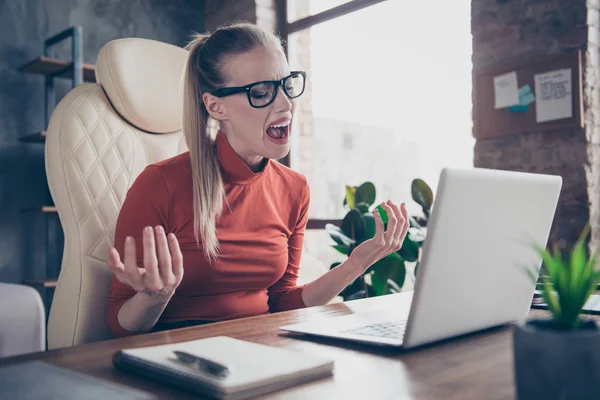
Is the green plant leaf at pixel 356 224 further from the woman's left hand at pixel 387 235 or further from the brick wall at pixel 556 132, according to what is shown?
the woman's left hand at pixel 387 235

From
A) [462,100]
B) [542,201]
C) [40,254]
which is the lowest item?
[40,254]

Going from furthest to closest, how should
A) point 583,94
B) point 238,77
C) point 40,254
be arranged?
point 40,254, point 583,94, point 238,77

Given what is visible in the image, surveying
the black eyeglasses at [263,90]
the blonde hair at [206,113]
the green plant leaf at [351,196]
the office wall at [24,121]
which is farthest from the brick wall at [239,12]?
the black eyeglasses at [263,90]

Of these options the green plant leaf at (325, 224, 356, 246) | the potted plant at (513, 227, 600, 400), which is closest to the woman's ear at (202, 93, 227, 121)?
the potted plant at (513, 227, 600, 400)

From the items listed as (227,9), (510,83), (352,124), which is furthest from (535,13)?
(227,9)

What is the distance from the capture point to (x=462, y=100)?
284 cm

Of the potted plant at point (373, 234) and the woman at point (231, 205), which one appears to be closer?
the woman at point (231, 205)

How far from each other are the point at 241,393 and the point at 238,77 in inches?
36.0

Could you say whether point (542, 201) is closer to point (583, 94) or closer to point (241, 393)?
point (241, 393)

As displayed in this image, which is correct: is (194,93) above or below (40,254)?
above

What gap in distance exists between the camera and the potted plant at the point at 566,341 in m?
0.43

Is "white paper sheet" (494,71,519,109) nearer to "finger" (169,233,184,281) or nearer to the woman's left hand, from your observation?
the woman's left hand

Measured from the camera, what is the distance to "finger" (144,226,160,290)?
75 cm

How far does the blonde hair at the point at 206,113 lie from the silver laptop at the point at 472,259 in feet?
1.33
